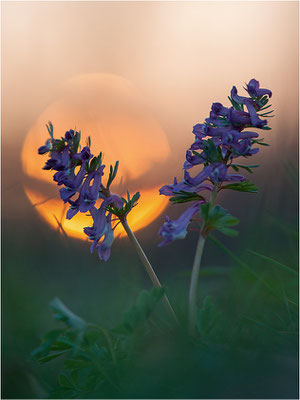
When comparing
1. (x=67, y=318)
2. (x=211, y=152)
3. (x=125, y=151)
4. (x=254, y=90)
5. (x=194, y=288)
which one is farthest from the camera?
(x=125, y=151)

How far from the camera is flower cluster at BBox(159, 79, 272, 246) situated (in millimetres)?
1025

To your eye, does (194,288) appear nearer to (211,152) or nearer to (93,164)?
(211,152)

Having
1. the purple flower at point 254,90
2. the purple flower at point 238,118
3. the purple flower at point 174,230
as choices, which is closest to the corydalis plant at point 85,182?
the purple flower at point 174,230

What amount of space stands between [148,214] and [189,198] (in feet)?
5.39

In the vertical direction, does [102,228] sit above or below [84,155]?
below

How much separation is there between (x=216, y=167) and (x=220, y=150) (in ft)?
0.23

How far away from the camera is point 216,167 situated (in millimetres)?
1049

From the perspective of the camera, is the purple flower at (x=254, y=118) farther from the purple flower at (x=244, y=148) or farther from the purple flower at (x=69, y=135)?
the purple flower at (x=69, y=135)

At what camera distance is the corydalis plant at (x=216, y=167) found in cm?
96

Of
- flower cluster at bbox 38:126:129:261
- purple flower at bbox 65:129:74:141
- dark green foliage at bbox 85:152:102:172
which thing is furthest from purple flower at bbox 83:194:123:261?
purple flower at bbox 65:129:74:141

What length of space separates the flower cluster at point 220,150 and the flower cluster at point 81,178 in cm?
19

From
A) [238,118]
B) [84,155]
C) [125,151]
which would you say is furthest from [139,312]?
[125,151]

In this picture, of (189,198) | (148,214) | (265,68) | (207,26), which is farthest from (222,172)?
(207,26)

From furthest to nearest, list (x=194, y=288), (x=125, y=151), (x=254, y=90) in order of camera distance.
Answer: (x=125, y=151), (x=254, y=90), (x=194, y=288)
